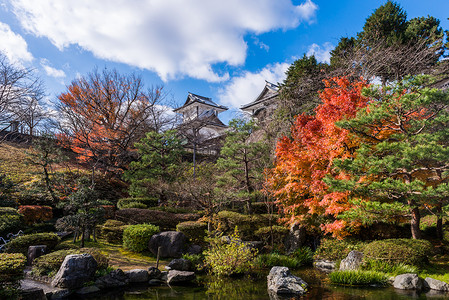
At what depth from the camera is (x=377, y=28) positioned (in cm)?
1571

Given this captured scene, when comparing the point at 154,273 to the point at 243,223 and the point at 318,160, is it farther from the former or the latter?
the point at 318,160

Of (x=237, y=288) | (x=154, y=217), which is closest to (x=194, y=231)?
(x=154, y=217)

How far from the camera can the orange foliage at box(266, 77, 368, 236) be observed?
8.73 meters

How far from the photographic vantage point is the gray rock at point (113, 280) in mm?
7188

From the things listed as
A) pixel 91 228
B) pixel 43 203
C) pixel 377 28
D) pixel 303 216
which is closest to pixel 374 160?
pixel 303 216

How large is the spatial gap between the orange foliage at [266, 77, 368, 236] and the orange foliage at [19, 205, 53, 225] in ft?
35.9

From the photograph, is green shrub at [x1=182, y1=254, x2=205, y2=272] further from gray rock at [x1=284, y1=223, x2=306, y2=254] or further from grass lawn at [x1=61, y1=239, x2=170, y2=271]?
gray rock at [x1=284, y1=223, x2=306, y2=254]

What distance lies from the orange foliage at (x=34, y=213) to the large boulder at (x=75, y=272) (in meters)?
7.43

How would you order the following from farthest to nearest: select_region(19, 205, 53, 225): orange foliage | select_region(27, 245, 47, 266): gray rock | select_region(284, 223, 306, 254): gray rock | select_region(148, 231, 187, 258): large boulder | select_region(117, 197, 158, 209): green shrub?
select_region(117, 197, 158, 209): green shrub → select_region(19, 205, 53, 225): orange foliage → select_region(284, 223, 306, 254): gray rock → select_region(148, 231, 187, 258): large boulder → select_region(27, 245, 47, 266): gray rock

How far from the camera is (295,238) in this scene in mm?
10578

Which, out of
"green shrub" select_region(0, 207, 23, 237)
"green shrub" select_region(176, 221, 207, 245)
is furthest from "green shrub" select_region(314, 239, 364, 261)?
"green shrub" select_region(0, 207, 23, 237)

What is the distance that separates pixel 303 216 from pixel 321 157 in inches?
94.5

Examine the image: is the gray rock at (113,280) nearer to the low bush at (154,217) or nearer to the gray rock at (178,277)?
the gray rock at (178,277)

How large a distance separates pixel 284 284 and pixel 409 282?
10.1ft
